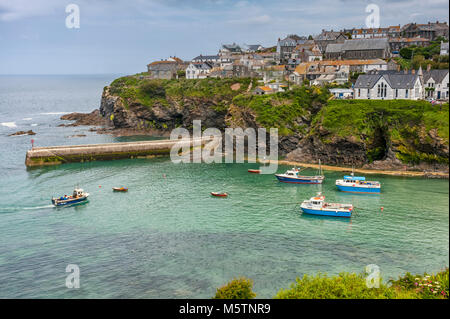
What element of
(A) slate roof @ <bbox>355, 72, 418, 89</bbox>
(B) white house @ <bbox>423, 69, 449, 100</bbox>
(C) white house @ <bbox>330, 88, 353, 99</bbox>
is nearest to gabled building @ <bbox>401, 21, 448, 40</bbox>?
(B) white house @ <bbox>423, 69, 449, 100</bbox>

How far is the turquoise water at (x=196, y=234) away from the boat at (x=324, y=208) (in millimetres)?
948

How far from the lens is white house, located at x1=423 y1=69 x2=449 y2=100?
2734 inches

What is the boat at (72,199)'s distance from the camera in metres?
48.3

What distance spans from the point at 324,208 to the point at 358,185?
9.69 m

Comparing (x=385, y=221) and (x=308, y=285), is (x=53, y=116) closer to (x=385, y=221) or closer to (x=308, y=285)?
(x=385, y=221)

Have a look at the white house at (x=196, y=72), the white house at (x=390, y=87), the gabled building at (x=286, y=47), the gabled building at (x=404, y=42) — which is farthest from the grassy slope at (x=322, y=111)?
the gabled building at (x=404, y=42)

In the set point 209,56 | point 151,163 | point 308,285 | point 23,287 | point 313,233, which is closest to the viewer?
point 308,285

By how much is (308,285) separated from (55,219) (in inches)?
1228

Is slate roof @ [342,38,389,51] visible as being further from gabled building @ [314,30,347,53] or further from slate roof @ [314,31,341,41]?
slate roof @ [314,31,341,41]

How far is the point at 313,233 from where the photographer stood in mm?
39594

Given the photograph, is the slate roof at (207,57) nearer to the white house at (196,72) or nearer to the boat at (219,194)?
the white house at (196,72)

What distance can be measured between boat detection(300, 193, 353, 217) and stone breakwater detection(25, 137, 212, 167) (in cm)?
4005

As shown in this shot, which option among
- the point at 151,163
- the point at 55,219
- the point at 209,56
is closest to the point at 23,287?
the point at 55,219

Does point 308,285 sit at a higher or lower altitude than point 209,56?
lower
